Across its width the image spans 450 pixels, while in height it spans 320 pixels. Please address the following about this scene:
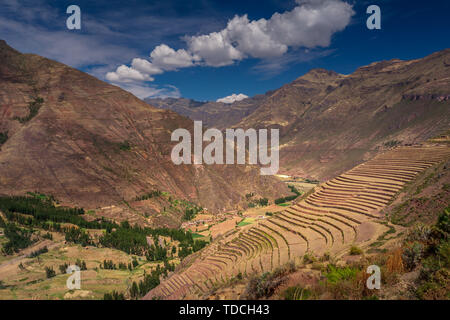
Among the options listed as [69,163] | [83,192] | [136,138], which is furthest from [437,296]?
[136,138]

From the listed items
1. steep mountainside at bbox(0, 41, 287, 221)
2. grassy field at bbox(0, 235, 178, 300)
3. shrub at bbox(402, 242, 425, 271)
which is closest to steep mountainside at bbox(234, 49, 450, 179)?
steep mountainside at bbox(0, 41, 287, 221)

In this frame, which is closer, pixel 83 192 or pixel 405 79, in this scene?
pixel 83 192

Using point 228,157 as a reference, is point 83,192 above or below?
below

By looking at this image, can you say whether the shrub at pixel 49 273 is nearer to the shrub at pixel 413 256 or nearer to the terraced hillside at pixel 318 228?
the terraced hillside at pixel 318 228

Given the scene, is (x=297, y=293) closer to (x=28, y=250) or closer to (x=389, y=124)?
(x=28, y=250)

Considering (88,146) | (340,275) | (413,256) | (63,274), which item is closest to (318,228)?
(413,256)

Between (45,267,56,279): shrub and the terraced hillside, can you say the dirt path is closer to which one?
(45,267,56,279): shrub
